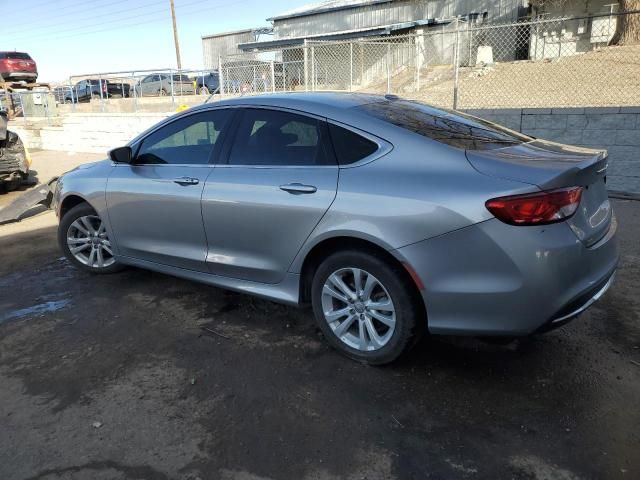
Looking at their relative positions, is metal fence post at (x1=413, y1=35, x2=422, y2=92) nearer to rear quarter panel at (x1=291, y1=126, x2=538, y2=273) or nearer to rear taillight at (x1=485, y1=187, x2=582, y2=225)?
rear quarter panel at (x1=291, y1=126, x2=538, y2=273)

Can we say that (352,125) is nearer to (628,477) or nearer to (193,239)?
(193,239)

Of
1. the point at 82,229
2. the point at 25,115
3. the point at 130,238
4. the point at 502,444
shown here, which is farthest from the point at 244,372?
the point at 25,115

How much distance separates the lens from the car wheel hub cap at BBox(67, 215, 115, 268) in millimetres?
4945

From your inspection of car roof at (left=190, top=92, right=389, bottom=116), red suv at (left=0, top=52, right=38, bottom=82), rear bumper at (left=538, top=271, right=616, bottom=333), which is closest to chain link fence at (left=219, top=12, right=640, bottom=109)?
car roof at (left=190, top=92, right=389, bottom=116)

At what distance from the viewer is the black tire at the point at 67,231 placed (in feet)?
16.2

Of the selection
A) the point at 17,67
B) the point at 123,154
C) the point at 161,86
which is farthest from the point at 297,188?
the point at 17,67

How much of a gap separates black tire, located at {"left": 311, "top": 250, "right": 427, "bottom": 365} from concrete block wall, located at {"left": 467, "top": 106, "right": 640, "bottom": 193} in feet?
18.6

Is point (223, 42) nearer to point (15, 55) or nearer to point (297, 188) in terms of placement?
point (15, 55)

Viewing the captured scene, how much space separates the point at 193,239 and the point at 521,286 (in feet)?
7.73

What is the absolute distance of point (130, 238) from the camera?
14.8 feet

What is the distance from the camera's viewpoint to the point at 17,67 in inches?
→ 1099

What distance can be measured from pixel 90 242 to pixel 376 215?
10.4ft

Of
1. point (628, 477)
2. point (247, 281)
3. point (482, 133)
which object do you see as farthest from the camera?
point (247, 281)

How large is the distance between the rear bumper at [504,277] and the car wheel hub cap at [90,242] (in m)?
3.14
